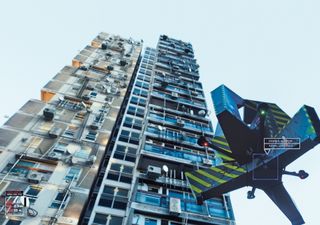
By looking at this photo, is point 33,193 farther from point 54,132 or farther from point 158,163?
point 158,163

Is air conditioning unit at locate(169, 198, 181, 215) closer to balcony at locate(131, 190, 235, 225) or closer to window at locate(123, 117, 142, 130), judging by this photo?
balcony at locate(131, 190, 235, 225)

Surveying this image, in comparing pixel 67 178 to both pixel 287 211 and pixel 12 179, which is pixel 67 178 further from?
pixel 287 211

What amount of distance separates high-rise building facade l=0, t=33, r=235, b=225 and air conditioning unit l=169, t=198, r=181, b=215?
2.7 inches

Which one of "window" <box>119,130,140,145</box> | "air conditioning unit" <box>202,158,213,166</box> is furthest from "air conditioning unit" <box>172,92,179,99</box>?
"air conditioning unit" <box>202,158,213,166</box>

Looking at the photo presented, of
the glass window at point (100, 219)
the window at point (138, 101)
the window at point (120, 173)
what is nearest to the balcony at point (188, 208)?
the glass window at point (100, 219)

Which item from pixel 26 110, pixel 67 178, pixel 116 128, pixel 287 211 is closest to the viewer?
pixel 287 211

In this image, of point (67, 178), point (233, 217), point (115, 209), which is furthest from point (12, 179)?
point (233, 217)

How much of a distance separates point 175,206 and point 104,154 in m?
9.18

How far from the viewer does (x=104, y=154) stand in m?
24.2

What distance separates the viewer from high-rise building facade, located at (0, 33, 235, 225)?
17859 mm

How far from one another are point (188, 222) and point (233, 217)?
3419mm

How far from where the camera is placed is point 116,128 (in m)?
30.6

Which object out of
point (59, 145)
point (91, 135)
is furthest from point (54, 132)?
point (91, 135)

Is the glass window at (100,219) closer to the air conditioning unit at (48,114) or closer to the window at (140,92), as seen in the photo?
the air conditioning unit at (48,114)
